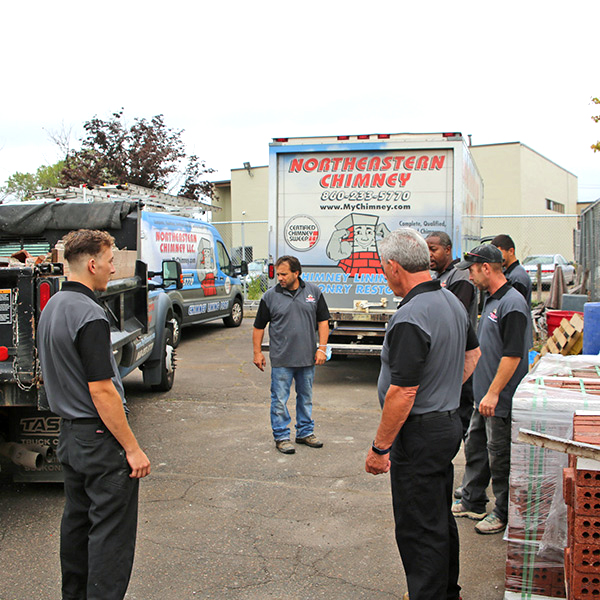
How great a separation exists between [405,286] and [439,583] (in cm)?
142

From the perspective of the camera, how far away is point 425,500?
2.98 meters

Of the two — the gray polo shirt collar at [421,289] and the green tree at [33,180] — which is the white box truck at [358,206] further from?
the green tree at [33,180]

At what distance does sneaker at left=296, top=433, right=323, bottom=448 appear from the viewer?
6.18 m

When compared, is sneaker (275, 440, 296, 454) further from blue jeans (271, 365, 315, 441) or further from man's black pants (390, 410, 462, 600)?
man's black pants (390, 410, 462, 600)

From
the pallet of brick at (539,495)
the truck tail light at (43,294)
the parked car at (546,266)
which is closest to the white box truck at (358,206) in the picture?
the truck tail light at (43,294)

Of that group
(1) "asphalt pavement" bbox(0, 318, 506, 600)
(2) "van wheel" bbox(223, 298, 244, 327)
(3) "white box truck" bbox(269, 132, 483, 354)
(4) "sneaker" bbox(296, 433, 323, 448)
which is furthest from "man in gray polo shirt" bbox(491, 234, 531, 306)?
(2) "van wheel" bbox(223, 298, 244, 327)

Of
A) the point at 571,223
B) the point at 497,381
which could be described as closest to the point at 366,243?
the point at 497,381

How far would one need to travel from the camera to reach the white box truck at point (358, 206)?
27.5 feet

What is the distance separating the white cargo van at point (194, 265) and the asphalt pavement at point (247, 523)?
384 cm

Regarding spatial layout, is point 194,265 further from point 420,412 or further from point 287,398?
point 420,412

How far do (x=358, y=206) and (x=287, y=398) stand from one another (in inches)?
139

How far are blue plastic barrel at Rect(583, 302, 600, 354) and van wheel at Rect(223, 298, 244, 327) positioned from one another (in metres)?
10.8

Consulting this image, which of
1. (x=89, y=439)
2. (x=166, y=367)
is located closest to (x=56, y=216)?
(x=166, y=367)

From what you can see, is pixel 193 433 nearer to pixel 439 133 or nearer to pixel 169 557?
pixel 169 557
